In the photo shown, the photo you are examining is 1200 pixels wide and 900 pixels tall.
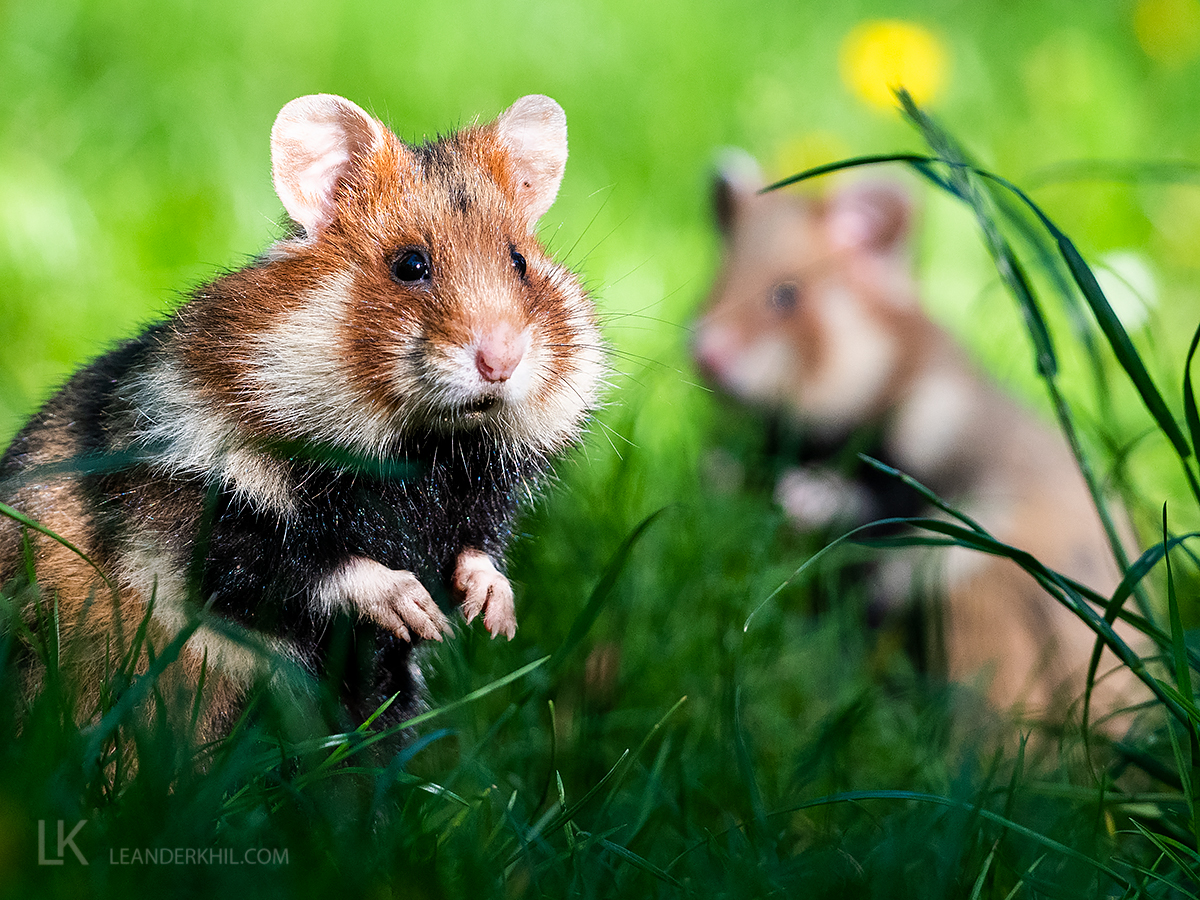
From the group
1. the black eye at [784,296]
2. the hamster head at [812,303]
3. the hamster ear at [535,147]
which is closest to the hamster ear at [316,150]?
the hamster ear at [535,147]

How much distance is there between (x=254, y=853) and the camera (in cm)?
166

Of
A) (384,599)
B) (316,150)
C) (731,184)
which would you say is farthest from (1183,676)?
(731,184)

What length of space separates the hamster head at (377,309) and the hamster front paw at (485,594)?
9.6 inches

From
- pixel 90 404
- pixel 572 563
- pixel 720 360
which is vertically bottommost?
pixel 572 563

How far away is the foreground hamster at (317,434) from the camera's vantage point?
197 centimetres

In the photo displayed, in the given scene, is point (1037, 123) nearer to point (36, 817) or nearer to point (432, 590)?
point (432, 590)

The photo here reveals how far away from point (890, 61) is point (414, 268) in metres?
4.83

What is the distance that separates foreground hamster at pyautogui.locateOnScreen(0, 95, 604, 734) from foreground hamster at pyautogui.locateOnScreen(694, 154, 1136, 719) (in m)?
2.00

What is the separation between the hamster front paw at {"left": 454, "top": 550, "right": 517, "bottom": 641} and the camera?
2113 mm

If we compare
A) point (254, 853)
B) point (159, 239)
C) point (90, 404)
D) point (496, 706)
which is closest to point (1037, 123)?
point (159, 239)

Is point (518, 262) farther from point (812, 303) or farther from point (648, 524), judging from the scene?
point (812, 303)

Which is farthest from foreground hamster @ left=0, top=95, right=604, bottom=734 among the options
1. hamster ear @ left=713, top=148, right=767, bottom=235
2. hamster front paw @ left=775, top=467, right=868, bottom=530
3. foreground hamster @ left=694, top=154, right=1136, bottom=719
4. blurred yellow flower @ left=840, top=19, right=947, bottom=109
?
blurred yellow flower @ left=840, top=19, right=947, bottom=109

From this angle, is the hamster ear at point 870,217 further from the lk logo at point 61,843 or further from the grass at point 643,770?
the lk logo at point 61,843

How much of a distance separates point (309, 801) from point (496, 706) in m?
0.96
